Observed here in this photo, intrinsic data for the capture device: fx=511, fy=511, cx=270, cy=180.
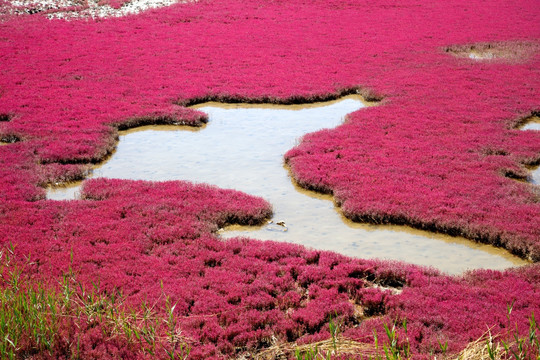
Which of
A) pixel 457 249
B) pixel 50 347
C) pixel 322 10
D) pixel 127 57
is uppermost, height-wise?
pixel 322 10

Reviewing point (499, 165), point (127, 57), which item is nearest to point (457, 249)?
point (499, 165)

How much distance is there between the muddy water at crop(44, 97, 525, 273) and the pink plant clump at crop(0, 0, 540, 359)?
48cm

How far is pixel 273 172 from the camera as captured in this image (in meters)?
14.8

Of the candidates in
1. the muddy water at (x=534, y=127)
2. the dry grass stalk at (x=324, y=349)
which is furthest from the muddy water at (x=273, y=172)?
the muddy water at (x=534, y=127)

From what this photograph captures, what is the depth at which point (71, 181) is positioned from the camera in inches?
558

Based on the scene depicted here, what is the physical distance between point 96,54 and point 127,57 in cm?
187

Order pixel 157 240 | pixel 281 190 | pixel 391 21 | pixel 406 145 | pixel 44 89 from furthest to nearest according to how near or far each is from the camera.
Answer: pixel 391 21 → pixel 44 89 → pixel 406 145 → pixel 281 190 → pixel 157 240

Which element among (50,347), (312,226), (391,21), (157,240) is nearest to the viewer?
(50,347)

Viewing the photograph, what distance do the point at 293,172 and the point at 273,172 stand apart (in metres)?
0.65

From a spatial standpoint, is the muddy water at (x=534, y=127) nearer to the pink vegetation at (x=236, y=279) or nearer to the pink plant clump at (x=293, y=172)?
the pink plant clump at (x=293, y=172)

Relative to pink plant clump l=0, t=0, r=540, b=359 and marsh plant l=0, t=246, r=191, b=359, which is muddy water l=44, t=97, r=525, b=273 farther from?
marsh plant l=0, t=246, r=191, b=359

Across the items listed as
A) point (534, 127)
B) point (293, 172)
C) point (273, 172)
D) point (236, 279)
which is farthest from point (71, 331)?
point (534, 127)

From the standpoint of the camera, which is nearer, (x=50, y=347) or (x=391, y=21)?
(x=50, y=347)

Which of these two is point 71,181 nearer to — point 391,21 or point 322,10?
point 391,21
